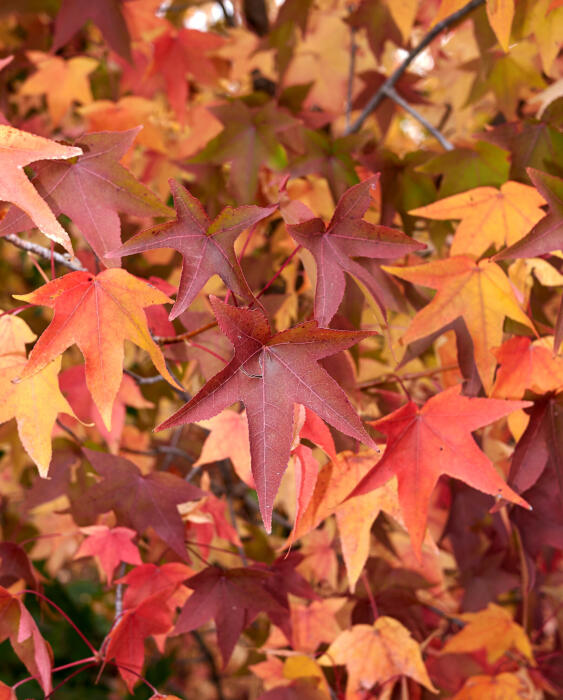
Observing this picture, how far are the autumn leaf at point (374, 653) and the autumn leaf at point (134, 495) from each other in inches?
13.4

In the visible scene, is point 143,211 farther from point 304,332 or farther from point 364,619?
point 364,619

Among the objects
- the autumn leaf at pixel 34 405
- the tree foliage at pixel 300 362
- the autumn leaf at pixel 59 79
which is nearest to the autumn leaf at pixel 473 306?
the tree foliage at pixel 300 362

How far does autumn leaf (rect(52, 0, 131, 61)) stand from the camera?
4.12ft

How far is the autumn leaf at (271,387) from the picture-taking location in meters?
0.60

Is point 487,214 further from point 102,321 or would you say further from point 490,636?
point 490,636

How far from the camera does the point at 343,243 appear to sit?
0.74 m

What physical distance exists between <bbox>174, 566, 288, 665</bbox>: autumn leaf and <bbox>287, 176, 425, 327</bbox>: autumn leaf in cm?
44

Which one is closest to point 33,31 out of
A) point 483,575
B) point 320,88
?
point 320,88

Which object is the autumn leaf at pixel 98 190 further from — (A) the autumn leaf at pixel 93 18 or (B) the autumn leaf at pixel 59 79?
(B) the autumn leaf at pixel 59 79

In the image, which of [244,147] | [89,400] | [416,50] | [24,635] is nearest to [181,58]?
[244,147]

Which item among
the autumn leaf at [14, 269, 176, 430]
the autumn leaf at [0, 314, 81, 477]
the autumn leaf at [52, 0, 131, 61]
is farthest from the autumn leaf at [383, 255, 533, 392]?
the autumn leaf at [52, 0, 131, 61]

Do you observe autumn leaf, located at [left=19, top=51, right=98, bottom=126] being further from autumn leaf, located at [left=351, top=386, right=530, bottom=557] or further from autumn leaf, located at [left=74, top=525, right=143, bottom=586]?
autumn leaf, located at [left=351, top=386, right=530, bottom=557]

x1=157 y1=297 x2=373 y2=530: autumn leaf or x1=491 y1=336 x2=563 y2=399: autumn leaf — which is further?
x1=491 y1=336 x2=563 y2=399: autumn leaf

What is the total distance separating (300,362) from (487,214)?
0.43 metres
